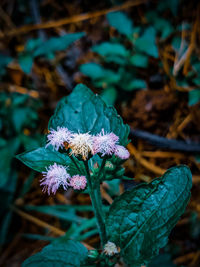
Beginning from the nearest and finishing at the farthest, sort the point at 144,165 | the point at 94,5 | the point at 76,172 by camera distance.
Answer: the point at 76,172
the point at 144,165
the point at 94,5

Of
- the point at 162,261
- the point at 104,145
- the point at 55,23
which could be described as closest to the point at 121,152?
the point at 104,145

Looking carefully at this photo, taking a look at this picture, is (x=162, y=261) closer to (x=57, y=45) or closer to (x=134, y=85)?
(x=134, y=85)

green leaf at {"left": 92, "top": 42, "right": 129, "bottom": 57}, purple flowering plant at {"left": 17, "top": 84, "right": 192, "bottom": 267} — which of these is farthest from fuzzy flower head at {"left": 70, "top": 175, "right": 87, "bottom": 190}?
green leaf at {"left": 92, "top": 42, "right": 129, "bottom": 57}

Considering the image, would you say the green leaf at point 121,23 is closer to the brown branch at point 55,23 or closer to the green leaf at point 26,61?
the brown branch at point 55,23

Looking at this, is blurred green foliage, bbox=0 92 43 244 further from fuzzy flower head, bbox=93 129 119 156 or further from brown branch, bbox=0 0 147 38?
fuzzy flower head, bbox=93 129 119 156

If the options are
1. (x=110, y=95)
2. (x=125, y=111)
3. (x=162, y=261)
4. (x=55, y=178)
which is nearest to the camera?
(x=55, y=178)

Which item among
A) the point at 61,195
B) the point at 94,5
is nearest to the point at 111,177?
the point at 61,195

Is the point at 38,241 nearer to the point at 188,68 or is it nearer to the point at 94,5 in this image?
the point at 188,68
